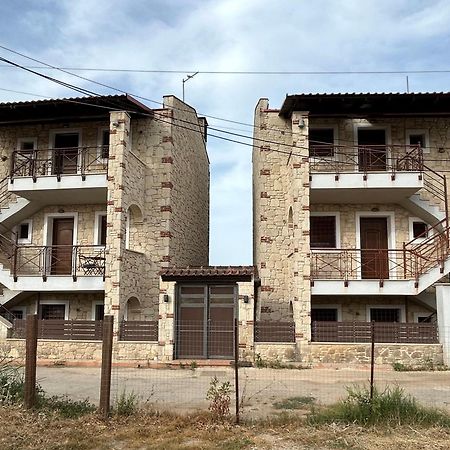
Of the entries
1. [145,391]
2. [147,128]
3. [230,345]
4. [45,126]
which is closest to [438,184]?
[230,345]

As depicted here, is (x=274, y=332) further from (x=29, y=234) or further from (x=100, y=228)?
(x=29, y=234)

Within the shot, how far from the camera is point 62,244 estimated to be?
1792cm

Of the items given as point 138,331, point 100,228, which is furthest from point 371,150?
point 100,228

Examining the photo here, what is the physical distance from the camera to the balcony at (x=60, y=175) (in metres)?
16.2

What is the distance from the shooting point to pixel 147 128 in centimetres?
1773

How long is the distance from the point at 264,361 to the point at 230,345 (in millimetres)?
1164

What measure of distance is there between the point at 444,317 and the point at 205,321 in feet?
22.3

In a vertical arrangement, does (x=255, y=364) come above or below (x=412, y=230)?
below

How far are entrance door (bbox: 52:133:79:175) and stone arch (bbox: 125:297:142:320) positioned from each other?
5054mm

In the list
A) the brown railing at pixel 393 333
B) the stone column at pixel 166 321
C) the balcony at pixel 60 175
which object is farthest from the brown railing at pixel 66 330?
the brown railing at pixel 393 333

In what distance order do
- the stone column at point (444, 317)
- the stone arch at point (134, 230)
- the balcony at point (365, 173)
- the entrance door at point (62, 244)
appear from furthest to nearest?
the entrance door at point (62, 244), the stone arch at point (134, 230), the balcony at point (365, 173), the stone column at point (444, 317)

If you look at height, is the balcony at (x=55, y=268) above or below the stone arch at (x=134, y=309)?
above

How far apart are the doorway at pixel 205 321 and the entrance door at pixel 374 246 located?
15.4 feet

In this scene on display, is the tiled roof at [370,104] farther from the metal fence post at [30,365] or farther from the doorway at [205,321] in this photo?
the metal fence post at [30,365]
